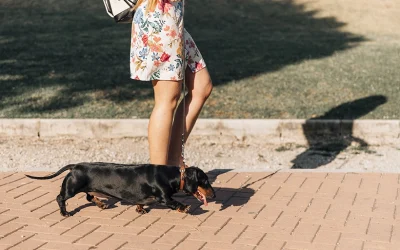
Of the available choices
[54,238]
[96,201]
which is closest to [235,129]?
[96,201]

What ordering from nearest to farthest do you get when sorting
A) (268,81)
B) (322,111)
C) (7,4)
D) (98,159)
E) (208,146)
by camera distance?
(98,159) < (208,146) < (322,111) < (268,81) < (7,4)

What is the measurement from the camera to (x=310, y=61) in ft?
40.7

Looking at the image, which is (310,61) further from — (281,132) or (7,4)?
(7,4)

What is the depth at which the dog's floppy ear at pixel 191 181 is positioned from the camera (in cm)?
480

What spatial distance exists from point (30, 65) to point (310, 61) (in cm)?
463

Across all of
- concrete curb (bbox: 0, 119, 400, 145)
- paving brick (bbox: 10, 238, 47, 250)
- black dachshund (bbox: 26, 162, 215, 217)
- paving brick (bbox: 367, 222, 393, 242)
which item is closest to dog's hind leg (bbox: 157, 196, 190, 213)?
black dachshund (bbox: 26, 162, 215, 217)

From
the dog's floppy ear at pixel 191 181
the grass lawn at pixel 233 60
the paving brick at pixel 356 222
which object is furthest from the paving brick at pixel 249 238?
the grass lawn at pixel 233 60

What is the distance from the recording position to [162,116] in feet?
17.0

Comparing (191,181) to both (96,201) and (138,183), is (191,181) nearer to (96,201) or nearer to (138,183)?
(138,183)

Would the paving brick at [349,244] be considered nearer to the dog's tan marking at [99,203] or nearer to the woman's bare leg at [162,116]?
the woman's bare leg at [162,116]

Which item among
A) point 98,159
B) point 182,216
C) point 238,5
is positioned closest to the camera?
point 182,216

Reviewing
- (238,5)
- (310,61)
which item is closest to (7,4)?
(238,5)

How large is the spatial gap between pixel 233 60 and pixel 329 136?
438 cm

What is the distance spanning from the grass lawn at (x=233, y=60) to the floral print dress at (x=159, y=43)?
3.78 meters
